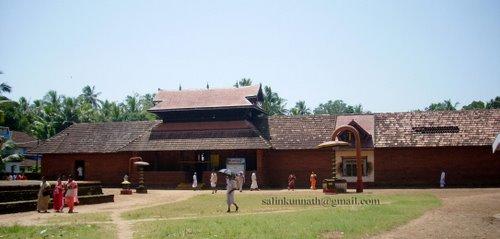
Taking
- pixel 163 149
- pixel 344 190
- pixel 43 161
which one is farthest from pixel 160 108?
pixel 344 190

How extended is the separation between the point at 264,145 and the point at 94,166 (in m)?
15.3

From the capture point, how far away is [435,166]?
102ft

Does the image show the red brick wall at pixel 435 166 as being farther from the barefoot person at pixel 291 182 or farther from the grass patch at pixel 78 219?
the grass patch at pixel 78 219

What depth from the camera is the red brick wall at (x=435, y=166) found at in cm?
3006

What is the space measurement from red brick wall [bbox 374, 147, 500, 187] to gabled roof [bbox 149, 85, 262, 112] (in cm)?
1136

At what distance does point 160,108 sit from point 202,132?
4.30m

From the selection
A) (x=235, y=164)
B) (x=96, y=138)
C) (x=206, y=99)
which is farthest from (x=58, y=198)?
(x=96, y=138)

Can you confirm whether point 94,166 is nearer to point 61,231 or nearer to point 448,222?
point 61,231

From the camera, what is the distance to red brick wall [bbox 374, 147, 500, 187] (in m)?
30.1

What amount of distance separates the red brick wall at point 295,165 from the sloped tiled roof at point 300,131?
2.07ft

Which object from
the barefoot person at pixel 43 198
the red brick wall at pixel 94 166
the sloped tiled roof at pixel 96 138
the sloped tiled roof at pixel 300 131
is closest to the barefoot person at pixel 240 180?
the sloped tiled roof at pixel 300 131

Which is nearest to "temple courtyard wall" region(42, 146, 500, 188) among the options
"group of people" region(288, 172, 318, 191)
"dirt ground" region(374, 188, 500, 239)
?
A: "group of people" region(288, 172, 318, 191)

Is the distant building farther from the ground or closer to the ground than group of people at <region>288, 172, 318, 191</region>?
farther from the ground

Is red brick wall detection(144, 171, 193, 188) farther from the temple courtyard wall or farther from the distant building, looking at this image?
the distant building
